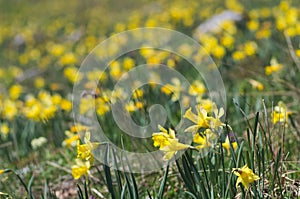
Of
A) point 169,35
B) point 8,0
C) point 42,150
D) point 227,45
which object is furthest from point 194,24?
point 8,0

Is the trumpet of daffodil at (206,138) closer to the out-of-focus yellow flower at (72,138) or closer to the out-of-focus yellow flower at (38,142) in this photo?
the out-of-focus yellow flower at (72,138)

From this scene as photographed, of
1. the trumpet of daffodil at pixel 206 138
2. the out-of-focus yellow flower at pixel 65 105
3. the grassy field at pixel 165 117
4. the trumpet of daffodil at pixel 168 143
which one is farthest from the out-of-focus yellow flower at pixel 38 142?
the trumpet of daffodil at pixel 168 143

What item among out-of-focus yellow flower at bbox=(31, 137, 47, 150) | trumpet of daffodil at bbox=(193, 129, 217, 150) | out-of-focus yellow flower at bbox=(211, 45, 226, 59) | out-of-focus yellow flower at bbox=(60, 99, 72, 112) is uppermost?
out-of-focus yellow flower at bbox=(211, 45, 226, 59)

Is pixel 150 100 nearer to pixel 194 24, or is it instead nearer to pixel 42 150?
pixel 42 150

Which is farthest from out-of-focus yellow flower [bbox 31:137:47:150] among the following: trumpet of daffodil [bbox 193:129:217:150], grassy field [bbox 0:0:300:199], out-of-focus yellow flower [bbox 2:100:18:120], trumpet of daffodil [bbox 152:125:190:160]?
trumpet of daffodil [bbox 152:125:190:160]

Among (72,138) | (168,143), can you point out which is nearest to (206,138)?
(168,143)

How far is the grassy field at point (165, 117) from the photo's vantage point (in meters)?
1.79

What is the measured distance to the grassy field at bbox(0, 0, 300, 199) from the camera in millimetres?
1786

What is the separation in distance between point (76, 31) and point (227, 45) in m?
7.23

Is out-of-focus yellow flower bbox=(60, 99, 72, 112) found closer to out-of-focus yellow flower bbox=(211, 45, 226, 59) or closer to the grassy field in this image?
the grassy field

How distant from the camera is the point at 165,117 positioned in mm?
3221

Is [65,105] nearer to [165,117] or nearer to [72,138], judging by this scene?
[165,117]

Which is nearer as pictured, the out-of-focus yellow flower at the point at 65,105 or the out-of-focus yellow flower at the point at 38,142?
the out-of-focus yellow flower at the point at 38,142

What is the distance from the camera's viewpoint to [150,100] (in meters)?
3.82
